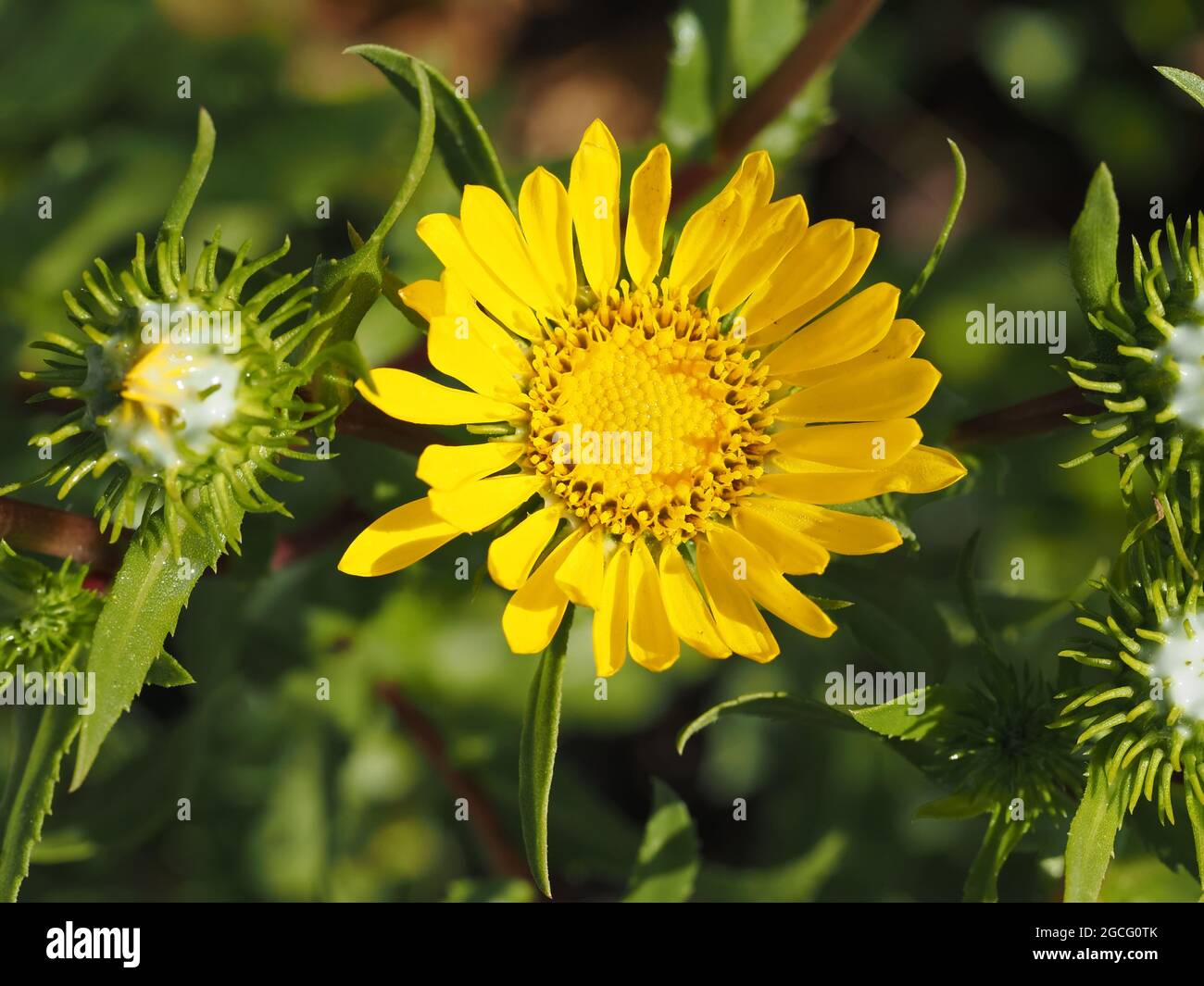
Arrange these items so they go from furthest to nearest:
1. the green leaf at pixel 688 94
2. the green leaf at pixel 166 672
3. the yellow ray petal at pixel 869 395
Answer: the green leaf at pixel 688 94 < the yellow ray petal at pixel 869 395 < the green leaf at pixel 166 672

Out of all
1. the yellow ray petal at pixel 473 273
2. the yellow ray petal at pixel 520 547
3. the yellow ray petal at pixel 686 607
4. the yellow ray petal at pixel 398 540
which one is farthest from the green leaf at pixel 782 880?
the yellow ray petal at pixel 473 273

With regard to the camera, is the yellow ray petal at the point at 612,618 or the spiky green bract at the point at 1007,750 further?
the spiky green bract at the point at 1007,750

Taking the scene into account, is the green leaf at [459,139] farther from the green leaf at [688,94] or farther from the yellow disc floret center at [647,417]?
the green leaf at [688,94]

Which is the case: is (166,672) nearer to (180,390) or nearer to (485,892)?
(180,390)

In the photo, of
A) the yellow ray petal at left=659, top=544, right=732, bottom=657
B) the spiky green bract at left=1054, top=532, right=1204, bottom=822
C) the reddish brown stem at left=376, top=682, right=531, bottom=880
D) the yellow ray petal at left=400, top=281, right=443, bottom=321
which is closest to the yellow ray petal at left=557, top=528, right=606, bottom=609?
the yellow ray petal at left=659, top=544, right=732, bottom=657

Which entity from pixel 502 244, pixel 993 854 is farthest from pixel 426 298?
pixel 993 854

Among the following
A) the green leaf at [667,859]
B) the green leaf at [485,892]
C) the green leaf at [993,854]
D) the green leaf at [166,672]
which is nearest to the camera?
the green leaf at [166,672]
